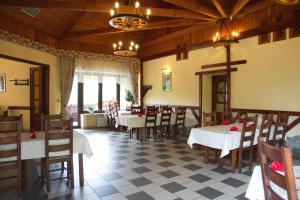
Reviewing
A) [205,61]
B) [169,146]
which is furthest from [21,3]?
[205,61]

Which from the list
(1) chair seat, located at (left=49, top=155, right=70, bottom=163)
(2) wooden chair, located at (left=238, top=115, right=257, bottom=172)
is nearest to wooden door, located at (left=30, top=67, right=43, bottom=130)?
(1) chair seat, located at (left=49, top=155, right=70, bottom=163)

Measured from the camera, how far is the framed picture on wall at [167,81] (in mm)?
9195

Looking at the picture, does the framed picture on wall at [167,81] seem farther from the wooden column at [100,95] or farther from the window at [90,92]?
the window at [90,92]

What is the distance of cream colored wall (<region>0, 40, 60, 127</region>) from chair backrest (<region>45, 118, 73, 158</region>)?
3.80 meters

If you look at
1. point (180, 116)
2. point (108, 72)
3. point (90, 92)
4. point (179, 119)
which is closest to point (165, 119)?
point (179, 119)

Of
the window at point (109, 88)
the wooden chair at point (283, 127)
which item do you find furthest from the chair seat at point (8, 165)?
the window at point (109, 88)

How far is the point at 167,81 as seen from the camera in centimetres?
936

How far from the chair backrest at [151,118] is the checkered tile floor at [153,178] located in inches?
45.4

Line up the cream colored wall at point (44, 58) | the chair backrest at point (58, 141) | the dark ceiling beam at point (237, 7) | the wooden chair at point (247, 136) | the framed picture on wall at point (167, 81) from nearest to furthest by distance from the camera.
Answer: the chair backrest at point (58, 141)
the wooden chair at point (247, 136)
the dark ceiling beam at point (237, 7)
the cream colored wall at point (44, 58)
the framed picture on wall at point (167, 81)

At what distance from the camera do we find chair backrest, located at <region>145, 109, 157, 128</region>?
6.74 metres

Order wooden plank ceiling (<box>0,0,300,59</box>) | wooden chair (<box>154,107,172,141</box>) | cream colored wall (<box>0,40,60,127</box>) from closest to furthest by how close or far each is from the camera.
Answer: wooden plank ceiling (<box>0,0,300,59</box>), cream colored wall (<box>0,40,60,127</box>), wooden chair (<box>154,107,172,141</box>)

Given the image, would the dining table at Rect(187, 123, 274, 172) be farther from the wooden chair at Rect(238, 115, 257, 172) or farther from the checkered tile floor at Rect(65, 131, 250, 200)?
the checkered tile floor at Rect(65, 131, 250, 200)

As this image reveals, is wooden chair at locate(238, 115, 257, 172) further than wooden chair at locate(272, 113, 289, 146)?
No

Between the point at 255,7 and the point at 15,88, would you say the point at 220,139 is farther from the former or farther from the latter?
the point at 15,88
